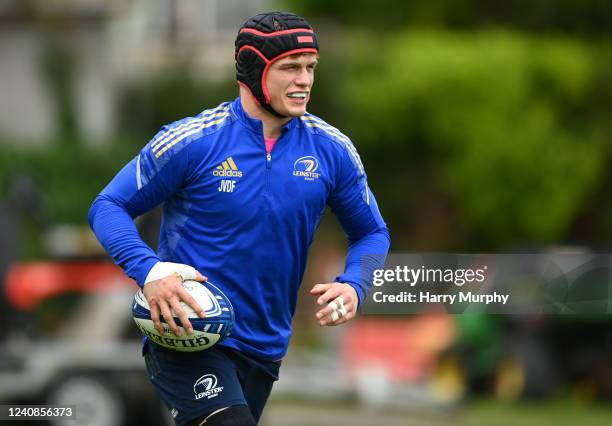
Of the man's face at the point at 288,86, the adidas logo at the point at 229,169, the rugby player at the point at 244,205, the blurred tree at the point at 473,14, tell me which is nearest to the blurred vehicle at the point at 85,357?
the rugby player at the point at 244,205

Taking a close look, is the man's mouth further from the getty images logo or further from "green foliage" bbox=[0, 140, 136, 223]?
"green foliage" bbox=[0, 140, 136, 223]

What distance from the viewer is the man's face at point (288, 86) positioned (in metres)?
5.52

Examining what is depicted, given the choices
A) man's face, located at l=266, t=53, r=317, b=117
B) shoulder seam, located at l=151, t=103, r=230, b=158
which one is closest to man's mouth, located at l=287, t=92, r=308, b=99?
man's face, located at l=266, t=53, r=317, b=117

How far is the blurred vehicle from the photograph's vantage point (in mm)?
11906

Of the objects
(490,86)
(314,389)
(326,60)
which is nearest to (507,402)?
(314,389)

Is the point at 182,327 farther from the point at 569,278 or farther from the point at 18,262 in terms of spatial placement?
the point at 18,262

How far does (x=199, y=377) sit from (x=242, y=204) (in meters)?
0.73

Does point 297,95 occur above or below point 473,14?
above

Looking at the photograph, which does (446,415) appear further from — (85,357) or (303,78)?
(303,78)

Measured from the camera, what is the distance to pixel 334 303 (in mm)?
5398

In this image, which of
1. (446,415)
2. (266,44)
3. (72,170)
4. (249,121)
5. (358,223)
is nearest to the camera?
(266,44)

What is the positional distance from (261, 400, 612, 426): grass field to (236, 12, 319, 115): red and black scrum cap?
8.30 metres

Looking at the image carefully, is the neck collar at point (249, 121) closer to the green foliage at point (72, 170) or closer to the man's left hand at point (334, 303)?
the man's left hand at point (334, 303)

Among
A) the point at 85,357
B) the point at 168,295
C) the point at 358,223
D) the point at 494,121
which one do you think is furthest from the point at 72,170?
the point at 168,295
